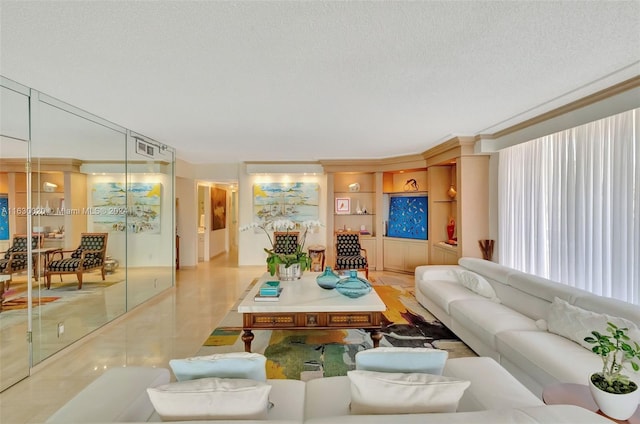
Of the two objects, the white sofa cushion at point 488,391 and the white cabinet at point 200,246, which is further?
the white cabinet at point 200,246

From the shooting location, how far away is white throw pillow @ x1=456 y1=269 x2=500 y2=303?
140 inches

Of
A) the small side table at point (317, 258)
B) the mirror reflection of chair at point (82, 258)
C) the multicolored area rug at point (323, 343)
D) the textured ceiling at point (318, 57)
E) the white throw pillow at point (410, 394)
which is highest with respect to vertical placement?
the textured ceiling at point (318, 57)

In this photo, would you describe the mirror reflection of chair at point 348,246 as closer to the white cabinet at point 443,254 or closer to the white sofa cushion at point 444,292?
the white cabinet at point 443,254

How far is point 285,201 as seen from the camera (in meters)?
7.41

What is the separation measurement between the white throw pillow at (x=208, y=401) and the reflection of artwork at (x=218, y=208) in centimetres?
800

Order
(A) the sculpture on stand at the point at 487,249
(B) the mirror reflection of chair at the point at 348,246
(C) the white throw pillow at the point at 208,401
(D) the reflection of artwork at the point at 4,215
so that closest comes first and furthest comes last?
(C) the white throw pillow at the point at 208,401, (D) the reflection of artwork at the point at 4,215, (A) the sculpture on stand at the point at 487,249, (B) the mirror reflection of chair at the point at 348,246

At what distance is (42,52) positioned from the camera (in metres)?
2.17

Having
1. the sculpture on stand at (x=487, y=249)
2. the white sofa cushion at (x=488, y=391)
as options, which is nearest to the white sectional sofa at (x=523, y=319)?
the white sofa cushion at (x=488, y=391)

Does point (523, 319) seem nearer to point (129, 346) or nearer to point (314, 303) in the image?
point (314, 303)

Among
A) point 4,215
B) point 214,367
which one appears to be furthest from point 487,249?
point 4,215

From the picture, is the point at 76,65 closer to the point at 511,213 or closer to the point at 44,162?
the point at 44,162

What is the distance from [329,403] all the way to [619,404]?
4.59 ft

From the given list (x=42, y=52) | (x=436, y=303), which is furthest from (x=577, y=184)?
(x=42, y=52)

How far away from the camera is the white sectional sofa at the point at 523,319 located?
6.81 feet
